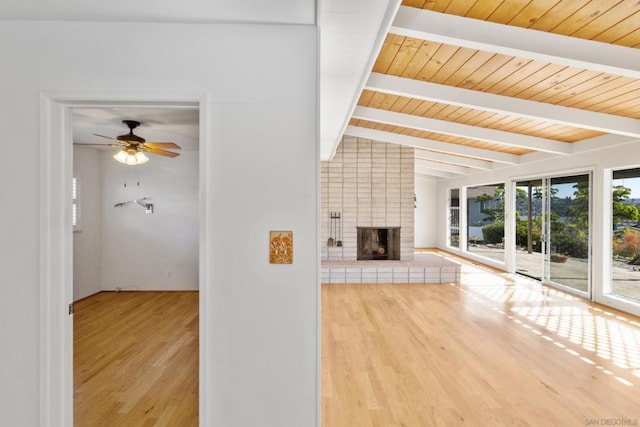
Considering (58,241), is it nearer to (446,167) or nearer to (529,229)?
(529,229)

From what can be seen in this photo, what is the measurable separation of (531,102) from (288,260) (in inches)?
134

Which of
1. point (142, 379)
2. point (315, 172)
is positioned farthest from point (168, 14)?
point (142, 379)

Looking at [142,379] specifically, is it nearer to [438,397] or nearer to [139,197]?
[438,397]

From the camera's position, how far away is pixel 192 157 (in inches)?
221

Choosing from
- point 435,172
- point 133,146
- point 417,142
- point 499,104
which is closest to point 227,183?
point 133,146

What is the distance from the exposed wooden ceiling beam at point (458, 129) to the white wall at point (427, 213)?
18.4 feet

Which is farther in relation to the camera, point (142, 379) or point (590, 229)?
point (590, 229)

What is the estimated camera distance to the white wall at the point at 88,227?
16.6 ft

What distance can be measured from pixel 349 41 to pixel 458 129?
10.9 ft

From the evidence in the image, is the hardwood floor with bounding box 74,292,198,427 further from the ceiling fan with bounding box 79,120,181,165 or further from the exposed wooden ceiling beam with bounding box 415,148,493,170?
the exposed wooden ceiling beam with bounding box 415,148,493,170

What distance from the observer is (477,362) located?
296 cm

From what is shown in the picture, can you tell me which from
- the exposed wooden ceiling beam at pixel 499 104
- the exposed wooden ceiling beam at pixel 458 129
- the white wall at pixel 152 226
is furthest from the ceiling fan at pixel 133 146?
the exposed wooden ceiling beam at pixel 458 129

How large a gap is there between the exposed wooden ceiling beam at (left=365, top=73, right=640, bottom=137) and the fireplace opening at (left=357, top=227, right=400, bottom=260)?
3596 mm

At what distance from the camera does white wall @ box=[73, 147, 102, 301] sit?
5051 millimetres
